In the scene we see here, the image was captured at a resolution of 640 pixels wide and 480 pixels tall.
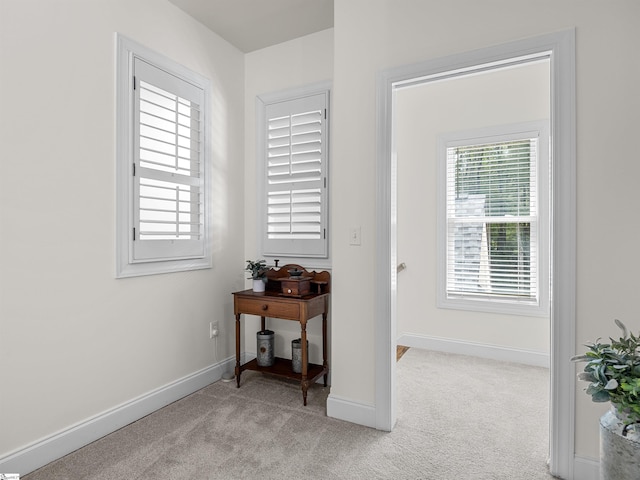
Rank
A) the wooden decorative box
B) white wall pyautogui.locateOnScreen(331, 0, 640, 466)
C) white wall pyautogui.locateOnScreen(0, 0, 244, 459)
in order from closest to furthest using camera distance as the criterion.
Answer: white wall pyautogui.locateOnScreen(331, 0, 640, 466), white wall pyautogui.locateOnScreen(0, 0, 244, 459), the wooden decorative box

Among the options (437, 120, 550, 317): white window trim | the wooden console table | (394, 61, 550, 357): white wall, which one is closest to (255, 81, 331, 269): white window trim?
the wooden console table

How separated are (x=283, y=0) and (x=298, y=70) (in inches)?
23.0

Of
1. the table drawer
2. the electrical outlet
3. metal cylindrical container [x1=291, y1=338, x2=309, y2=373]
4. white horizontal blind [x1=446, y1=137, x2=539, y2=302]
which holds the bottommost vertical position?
metal cylindrical container [x1=291, y1=338, x2=309, y2=373]

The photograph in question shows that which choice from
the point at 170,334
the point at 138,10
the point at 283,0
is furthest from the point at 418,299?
the point at 138,10

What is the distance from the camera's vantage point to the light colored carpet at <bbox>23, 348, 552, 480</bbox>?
1861 mm

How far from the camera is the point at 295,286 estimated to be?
2.71 meters

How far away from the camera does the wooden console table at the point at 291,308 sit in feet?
8.45

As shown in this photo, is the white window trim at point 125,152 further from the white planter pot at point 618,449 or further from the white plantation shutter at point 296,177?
the white planter pot at point 618,449

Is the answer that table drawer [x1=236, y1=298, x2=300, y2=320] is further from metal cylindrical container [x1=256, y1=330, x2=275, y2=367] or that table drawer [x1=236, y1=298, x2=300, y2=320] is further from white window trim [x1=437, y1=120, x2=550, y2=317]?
white window trim [x1=437, y1=120, x2=550, y2=317]

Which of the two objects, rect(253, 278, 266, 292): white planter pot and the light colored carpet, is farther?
rect(253, 278, 266, 292): white planter pot

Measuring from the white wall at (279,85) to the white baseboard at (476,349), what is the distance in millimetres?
1385

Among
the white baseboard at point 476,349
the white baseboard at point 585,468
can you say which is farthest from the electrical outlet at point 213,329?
the white baseboard at point 585,468

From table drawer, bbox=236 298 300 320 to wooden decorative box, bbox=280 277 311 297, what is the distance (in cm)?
12

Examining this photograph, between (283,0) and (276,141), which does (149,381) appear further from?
(283,0)
